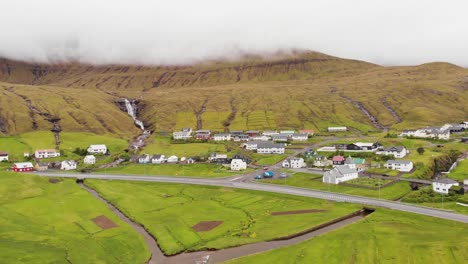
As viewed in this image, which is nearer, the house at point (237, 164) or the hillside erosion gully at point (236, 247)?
the hillside erosion gully at point (236, 247)

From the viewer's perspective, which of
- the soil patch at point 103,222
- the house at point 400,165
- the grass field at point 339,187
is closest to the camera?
the soil patch at point 103,222

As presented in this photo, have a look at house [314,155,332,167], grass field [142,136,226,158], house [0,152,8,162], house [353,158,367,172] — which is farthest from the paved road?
grass field [142,136,226,158]

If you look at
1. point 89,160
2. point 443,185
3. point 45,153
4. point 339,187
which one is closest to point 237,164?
point 339,187

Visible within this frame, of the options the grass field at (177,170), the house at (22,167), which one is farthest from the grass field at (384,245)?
the house at (22,167)

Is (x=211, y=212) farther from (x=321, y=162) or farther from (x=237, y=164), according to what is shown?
(x=321, y=162)

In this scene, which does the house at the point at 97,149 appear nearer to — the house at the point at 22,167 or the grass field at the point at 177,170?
the grass field at the point at 177,170

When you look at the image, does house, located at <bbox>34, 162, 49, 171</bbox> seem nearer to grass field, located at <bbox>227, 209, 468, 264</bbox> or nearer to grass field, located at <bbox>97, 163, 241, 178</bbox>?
grass field, located at <bbox>97, 163, 241, 178</bbox>

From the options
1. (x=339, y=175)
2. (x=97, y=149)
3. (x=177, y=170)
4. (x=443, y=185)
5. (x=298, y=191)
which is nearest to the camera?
(x=443, y=185)
